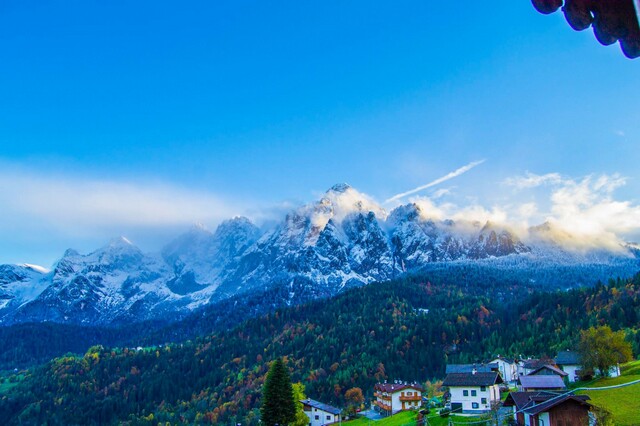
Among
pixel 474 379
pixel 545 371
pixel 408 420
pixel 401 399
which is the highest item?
pixel 545 371

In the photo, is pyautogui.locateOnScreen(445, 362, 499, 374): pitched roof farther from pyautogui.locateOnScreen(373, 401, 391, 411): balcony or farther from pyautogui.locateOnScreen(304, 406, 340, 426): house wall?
pyautogui.locateOnScreen(304, 406, 340, 426): house wall

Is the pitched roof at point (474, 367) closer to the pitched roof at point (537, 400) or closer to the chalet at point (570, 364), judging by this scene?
the chalet at point (570, 364)

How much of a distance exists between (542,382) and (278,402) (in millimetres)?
39177

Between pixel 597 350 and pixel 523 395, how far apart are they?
827 inches

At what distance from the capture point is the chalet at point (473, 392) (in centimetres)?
8188

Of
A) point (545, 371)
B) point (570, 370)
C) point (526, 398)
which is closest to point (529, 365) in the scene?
point (570, 370)

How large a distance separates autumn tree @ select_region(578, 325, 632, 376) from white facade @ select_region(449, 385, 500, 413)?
14.0 metres

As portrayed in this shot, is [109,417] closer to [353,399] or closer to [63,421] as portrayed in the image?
[63,421]

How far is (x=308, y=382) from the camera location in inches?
6895

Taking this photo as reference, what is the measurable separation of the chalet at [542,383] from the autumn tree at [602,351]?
5.08 m

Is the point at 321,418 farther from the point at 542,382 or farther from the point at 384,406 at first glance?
the point at 542,382

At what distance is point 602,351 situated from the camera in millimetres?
75000

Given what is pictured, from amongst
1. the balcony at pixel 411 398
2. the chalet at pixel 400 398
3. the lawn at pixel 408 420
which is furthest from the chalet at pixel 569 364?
the balcony at pixel 411 398

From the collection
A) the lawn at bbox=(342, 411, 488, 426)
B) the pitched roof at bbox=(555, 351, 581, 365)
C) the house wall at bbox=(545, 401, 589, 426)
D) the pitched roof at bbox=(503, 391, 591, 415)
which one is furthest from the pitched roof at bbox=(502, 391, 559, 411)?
the pitched roof at bbox=(555, 351, 581, 365)
